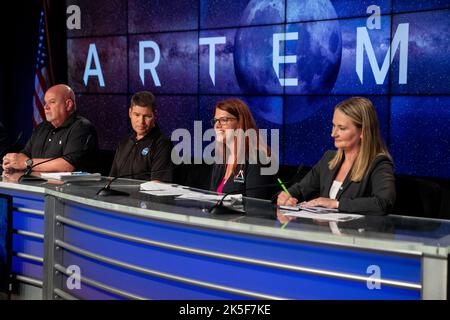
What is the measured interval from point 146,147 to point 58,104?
0.80 metres

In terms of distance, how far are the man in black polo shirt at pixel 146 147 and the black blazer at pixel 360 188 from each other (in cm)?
102

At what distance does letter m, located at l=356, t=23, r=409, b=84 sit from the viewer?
4449mm

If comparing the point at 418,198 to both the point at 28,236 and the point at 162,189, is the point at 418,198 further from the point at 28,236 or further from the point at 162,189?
the point at 28,236

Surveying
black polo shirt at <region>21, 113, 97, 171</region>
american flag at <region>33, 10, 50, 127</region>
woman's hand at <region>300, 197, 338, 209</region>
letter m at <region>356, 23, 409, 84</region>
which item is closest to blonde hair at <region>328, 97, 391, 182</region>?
woman's hand at <region>300, 197, 338, 209</region>

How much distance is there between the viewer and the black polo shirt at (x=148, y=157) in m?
3.94

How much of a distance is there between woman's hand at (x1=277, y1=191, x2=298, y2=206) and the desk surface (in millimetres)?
66

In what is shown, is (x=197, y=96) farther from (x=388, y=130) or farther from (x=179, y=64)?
(x=388, y=130)

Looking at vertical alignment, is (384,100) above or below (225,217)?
above

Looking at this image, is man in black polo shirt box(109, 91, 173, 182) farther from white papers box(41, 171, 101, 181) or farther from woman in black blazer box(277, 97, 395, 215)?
woman in black blazer box(277, 97, 395, 215)

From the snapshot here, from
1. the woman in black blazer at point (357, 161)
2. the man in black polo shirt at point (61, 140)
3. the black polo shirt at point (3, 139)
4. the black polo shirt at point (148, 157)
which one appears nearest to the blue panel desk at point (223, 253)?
the woman in black blazer at point (357, 161)

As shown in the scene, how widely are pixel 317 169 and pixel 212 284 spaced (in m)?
0.99

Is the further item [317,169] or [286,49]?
[286,49]
